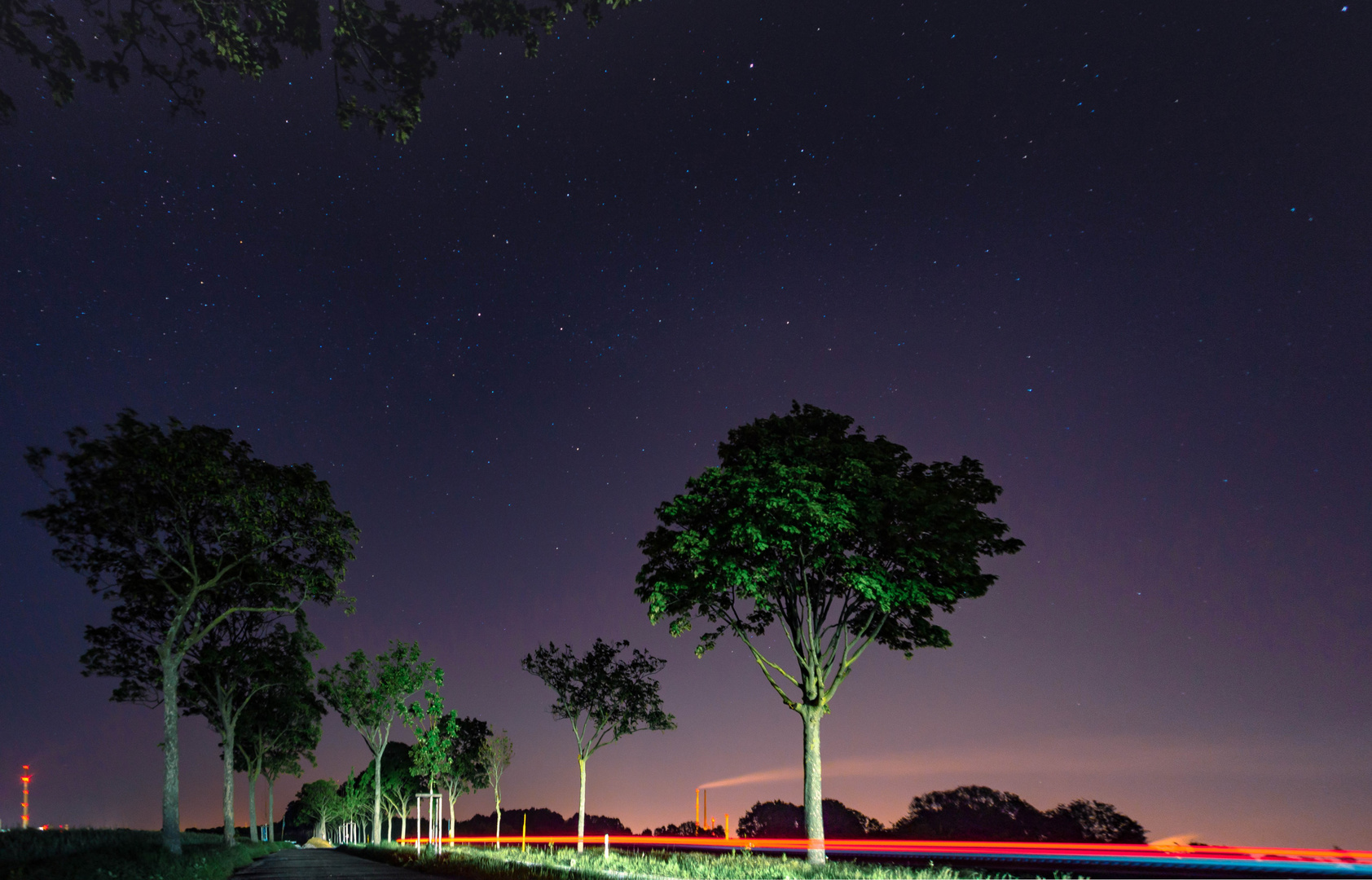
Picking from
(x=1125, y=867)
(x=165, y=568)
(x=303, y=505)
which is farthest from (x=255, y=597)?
(x=1125, y=867)

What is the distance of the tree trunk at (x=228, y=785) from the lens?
43312 millimetres

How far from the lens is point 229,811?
4356cm

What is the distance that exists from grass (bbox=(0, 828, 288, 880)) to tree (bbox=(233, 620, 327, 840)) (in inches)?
519

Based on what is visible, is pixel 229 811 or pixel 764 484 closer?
pixel 764 484

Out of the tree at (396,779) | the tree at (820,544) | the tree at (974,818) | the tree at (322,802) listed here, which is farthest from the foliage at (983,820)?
the tree at (322,802)

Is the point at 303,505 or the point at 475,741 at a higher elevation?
the point at 303,505

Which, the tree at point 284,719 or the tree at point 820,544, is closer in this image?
the tree at point 820,544

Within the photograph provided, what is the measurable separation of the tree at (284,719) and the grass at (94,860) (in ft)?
43.3

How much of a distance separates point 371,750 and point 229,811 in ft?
61.9

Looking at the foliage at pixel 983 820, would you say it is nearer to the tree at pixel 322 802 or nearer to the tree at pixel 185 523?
the tree at pixel 185 523

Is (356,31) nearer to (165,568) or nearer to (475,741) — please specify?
(165,568)

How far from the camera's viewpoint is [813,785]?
25375 mm

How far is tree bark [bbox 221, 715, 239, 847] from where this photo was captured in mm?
43312

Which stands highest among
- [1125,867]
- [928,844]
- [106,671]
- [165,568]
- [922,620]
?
[165,568]
